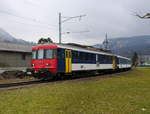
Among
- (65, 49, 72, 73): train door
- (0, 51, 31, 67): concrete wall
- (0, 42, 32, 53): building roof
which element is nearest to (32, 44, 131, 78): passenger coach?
(65, 49, 72, 73): train door

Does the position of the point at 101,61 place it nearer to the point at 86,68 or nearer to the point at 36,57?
the point at 86,68

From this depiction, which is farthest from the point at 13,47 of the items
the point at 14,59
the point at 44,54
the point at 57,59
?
the point at 57,59

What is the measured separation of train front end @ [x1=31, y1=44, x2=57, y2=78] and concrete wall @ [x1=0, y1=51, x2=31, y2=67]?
1144cm

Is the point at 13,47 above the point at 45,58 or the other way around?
above

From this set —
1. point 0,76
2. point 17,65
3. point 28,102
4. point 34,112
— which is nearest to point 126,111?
point 34,112

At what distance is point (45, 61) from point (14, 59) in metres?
13.8

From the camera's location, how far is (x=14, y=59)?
2800cm

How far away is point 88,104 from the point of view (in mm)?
7184

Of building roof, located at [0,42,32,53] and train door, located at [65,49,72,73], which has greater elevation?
building roof, located at [0,42,32,53]

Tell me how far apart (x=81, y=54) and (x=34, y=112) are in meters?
13.0

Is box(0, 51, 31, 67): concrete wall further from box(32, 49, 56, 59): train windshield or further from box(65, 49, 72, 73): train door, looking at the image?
box(65, 49, 72, 73): train door

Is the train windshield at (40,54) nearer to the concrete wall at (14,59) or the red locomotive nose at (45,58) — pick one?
the red locomotive nose at (45,58)

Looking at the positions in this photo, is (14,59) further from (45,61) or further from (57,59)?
(57,59)

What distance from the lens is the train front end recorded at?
49.8ft
